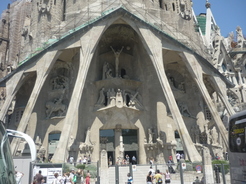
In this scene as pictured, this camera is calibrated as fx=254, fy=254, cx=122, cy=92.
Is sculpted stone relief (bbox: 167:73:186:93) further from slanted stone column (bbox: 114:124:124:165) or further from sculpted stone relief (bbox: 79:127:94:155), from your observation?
sculpted stone relief (bbox: 79:127:94:155)

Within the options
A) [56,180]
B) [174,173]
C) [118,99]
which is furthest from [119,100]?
[56,180]

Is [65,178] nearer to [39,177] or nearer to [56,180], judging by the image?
[56,180]

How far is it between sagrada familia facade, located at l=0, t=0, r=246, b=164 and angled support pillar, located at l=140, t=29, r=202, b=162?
0.09 meters

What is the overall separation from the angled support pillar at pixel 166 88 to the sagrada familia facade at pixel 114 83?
0.09 m

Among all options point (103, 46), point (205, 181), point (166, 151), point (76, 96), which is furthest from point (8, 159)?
point (103, 46)

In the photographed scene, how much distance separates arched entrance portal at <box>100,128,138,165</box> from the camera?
2458 cm

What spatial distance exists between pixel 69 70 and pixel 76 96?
243 inches

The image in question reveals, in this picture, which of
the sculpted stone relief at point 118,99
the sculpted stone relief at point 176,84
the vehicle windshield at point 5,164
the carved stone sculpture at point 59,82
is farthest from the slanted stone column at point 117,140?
the vehicle windshield at point 5,164

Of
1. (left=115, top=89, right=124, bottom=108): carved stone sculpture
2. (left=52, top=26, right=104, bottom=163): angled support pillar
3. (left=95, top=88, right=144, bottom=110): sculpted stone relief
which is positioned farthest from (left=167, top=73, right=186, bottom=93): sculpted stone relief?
(left=52, top=26, right=104, bottom=163): angled support pillar

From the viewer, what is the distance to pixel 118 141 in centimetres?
2466

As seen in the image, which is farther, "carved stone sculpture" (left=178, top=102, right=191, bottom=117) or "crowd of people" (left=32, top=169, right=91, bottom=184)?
"carved stone sculpture" (left=178, top=102, right=191, bottom=117)

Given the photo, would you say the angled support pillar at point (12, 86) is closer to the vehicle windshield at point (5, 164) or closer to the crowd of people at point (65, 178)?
the crowd of people at point (65, 178)

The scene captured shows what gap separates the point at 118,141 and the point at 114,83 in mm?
5870

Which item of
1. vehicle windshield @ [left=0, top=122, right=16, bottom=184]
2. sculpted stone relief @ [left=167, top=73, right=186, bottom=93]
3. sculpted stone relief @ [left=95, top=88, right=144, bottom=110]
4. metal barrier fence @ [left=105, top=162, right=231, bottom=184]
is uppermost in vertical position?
sculpted stone relief @ [left=167, top=73, right=186, bottom=93]
